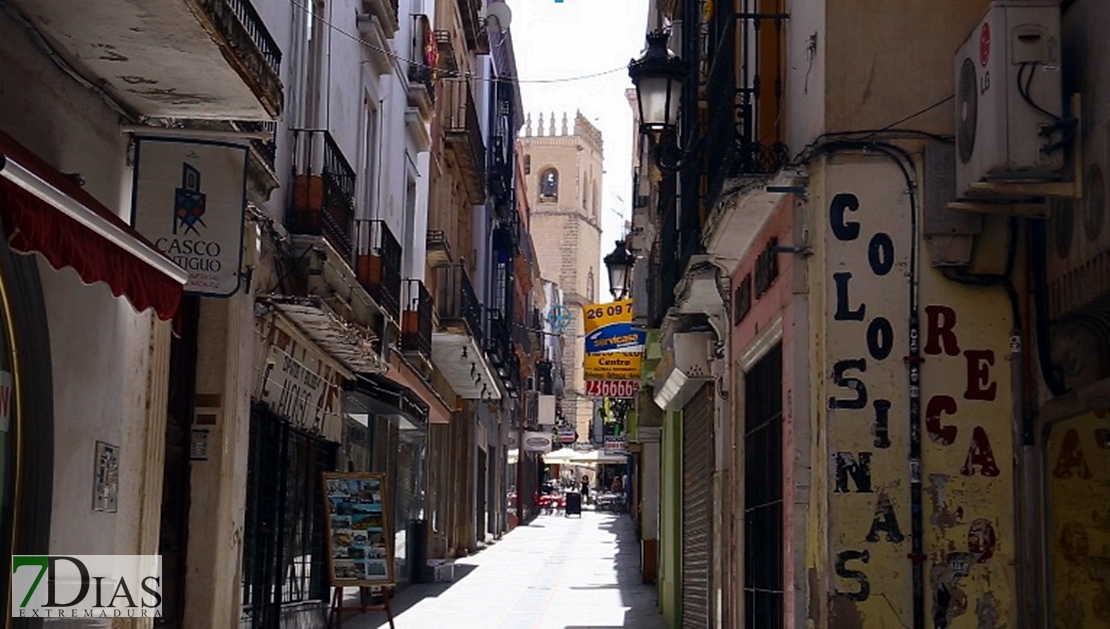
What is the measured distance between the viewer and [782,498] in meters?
9.44

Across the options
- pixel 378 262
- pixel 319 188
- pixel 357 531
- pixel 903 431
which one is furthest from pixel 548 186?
pixel 903 431

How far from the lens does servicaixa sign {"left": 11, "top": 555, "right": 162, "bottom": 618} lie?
712cm

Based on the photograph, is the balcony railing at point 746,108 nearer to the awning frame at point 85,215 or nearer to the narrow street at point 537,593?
the awning frame at point 85,215

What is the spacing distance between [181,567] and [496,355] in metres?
24.2

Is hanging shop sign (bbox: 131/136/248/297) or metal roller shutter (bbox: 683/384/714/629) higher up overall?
hanging shop sign (bbox: 131/136/248/297)

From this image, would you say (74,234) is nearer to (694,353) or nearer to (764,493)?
(764,493)

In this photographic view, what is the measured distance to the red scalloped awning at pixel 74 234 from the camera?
5.48m

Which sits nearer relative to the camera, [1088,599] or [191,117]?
[1088,599]

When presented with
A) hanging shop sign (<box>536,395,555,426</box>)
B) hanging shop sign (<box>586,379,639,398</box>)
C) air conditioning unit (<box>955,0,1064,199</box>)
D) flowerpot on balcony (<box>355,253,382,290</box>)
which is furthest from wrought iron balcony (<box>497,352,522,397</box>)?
air conditioning unit (<box>955,0,1064,199</box>)

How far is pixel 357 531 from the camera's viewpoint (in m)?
14.0

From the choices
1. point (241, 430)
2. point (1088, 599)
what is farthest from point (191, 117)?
point (1088, 599)

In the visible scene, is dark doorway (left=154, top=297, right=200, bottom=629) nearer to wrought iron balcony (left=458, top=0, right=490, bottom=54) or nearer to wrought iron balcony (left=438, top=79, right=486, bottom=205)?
wrought iron balcony (left=438, top=79, right=486, bottom=205)

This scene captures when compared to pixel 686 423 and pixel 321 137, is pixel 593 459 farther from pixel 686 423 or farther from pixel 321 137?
pixel 321 137

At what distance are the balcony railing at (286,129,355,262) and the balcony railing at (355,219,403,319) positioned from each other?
4.12 feet
